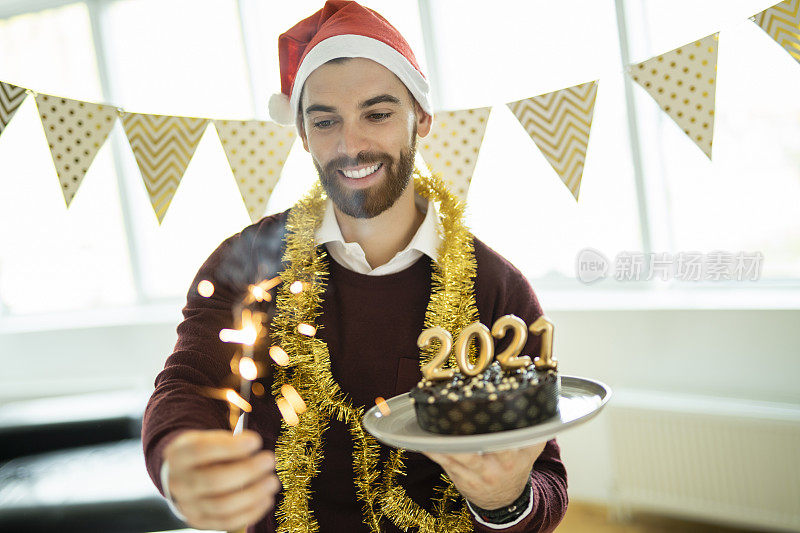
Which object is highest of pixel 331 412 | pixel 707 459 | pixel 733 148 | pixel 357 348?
pixel 733 148

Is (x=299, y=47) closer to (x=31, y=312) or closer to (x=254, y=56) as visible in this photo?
(x=254, y=56)

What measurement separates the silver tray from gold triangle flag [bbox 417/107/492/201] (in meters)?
1.17

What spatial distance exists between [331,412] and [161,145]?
1.27 meters

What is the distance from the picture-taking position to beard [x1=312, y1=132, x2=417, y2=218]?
1353mm

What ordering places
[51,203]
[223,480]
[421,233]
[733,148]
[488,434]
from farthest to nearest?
[51,203]
[733,148]
[421,233]
[488,434]
[223,480]

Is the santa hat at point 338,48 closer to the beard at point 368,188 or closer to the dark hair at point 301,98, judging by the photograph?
the dark hair at point 301,98

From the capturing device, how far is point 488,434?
880 mm

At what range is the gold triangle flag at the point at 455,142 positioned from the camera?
215 centimetres

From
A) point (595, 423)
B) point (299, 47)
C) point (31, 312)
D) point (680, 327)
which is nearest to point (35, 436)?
point (31, 312)

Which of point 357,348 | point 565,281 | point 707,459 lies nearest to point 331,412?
point 357,348

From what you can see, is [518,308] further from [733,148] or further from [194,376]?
[733,148]

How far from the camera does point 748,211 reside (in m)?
2.73

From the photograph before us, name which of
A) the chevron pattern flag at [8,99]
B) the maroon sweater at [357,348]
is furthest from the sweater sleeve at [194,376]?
the chevron pattern flag at [8,99]

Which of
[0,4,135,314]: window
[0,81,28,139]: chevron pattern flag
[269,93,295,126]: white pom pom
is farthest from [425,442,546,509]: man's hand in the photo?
[0,4,135,314]: window
